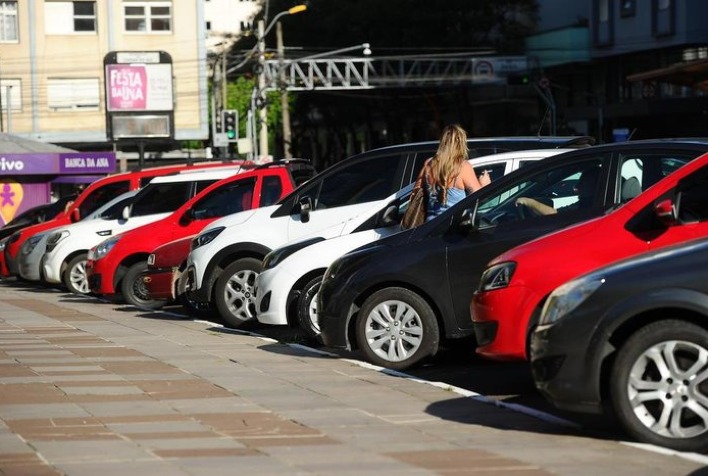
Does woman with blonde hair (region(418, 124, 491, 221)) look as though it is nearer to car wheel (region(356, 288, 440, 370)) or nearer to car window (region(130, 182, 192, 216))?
car wheel (region(356, 288, 440, 370))

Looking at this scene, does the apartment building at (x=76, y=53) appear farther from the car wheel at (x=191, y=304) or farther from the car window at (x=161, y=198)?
the car wheel at (x=191, y=304)

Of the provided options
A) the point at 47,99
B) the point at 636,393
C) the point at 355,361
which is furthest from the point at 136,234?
the point at 47,99

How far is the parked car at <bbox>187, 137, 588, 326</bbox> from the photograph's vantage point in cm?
1352

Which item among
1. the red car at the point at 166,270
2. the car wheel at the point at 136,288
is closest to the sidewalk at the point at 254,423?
the red car at the point at 166,270

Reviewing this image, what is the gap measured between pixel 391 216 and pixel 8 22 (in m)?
48.6

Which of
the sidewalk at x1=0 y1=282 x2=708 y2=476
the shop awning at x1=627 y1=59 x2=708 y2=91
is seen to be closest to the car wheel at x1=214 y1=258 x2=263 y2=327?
the sidewalk at x1=0 y1=282 x2=708 y2=476

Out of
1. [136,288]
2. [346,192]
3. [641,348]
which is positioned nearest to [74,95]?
[136,288]

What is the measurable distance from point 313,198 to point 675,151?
4.90 m

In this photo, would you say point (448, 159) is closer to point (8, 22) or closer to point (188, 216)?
point (188, 216)

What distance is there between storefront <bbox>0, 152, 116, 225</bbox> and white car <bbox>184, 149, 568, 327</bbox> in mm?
21274

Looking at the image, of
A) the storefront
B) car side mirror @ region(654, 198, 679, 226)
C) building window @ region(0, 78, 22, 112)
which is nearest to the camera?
car side mirror @ region(654, 198, 679, 226)

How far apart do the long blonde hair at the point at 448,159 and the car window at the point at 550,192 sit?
122cm

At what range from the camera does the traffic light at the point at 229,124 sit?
48062 mm

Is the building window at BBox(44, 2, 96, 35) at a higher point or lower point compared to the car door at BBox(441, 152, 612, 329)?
higher
